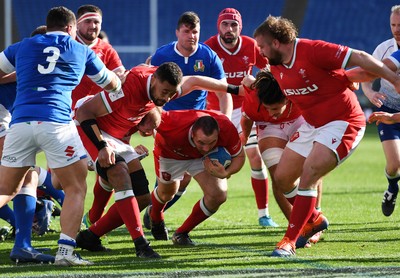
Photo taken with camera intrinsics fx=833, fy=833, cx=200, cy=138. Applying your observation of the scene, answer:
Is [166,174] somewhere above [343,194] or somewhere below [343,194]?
above

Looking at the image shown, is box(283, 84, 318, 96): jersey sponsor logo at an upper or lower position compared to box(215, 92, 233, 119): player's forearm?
upper

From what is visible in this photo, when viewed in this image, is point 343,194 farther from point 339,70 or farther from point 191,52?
point 339,70

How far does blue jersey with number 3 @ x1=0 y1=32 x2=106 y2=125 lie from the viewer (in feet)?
21.9

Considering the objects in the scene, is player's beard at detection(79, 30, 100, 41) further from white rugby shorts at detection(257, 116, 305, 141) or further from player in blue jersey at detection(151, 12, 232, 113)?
white rugby shorts at detection(257, 116, 305, 141)

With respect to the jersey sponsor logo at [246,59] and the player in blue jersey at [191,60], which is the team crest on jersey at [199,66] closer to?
the player in blue jersey at [191,60]

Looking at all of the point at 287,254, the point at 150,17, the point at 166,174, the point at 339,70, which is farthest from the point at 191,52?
the point at 150,17

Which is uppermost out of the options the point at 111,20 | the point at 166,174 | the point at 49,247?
the point at 166,174

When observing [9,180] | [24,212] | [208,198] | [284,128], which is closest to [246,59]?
[284,128]

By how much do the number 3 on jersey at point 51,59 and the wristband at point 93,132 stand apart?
2.50 ft

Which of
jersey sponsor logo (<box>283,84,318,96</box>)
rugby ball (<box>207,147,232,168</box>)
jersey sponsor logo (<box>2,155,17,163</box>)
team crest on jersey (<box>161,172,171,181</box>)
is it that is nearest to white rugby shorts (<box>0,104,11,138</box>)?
jersey sponsor logo (<box>2,155,17,163</box>)

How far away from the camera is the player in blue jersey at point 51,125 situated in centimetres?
666

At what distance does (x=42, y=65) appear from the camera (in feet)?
21.9

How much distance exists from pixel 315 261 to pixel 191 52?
12.8ft

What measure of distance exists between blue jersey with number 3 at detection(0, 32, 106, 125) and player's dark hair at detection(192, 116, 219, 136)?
4.22 feet
